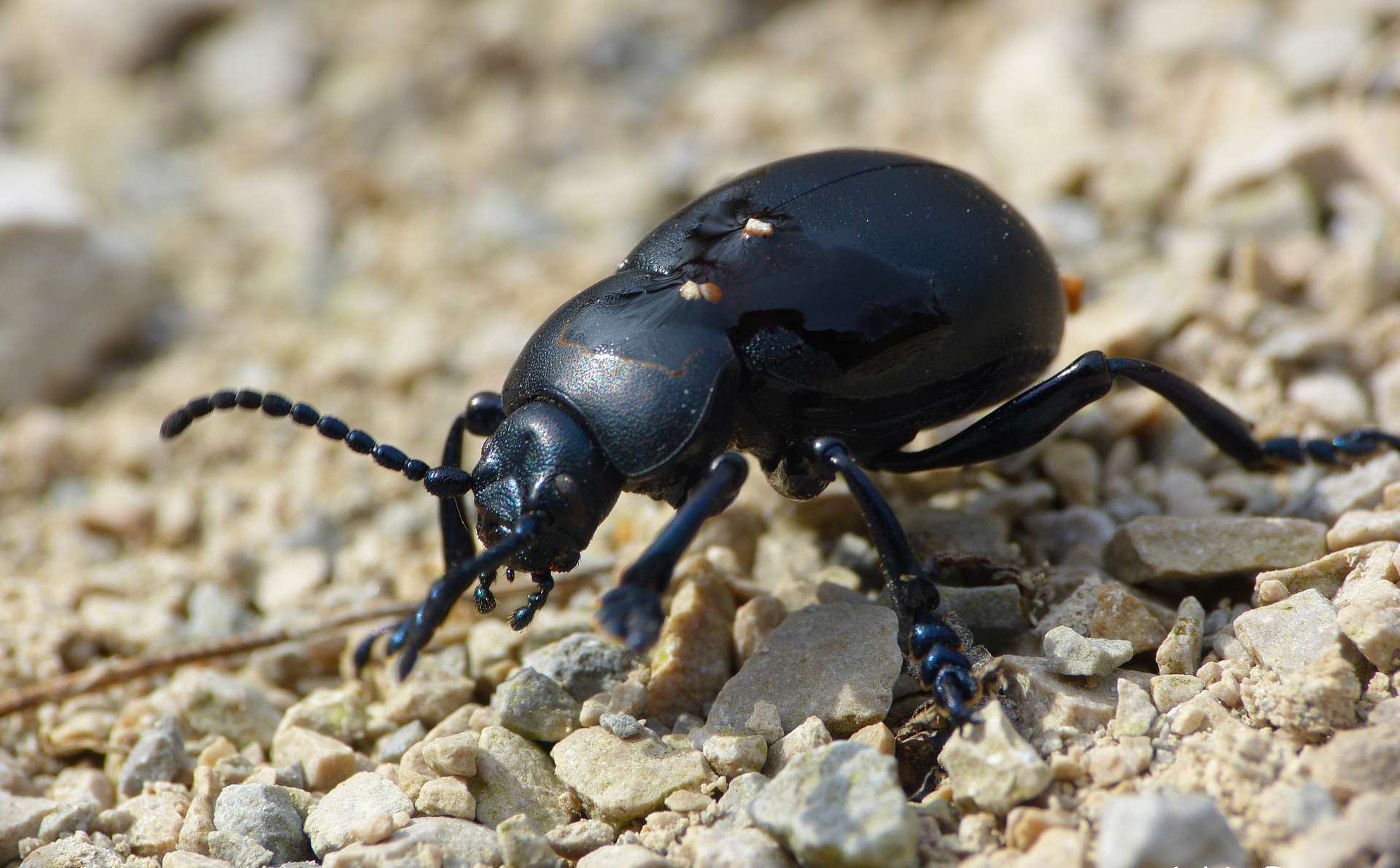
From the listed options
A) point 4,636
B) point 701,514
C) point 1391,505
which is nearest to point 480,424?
point 701,514

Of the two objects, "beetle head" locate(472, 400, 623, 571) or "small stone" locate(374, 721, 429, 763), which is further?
"small stone" locate(374, 721, 429, 763)

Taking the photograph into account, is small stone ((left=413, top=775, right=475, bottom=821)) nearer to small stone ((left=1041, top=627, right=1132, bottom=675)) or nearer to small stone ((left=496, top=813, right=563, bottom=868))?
small stone ((left=496, top=813, right=563, bottom=868))

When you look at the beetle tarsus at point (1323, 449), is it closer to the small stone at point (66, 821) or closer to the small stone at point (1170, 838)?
the small stone at point (1170, 838)

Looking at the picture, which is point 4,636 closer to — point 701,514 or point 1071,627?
point 701,514

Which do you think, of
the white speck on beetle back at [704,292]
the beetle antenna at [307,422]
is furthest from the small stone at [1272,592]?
the beetle antenna at [307,422]

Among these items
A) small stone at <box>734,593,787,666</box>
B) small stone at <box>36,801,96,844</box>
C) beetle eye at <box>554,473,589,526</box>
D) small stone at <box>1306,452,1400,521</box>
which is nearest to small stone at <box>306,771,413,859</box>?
small stone at <box>36,801,96,844</box>
